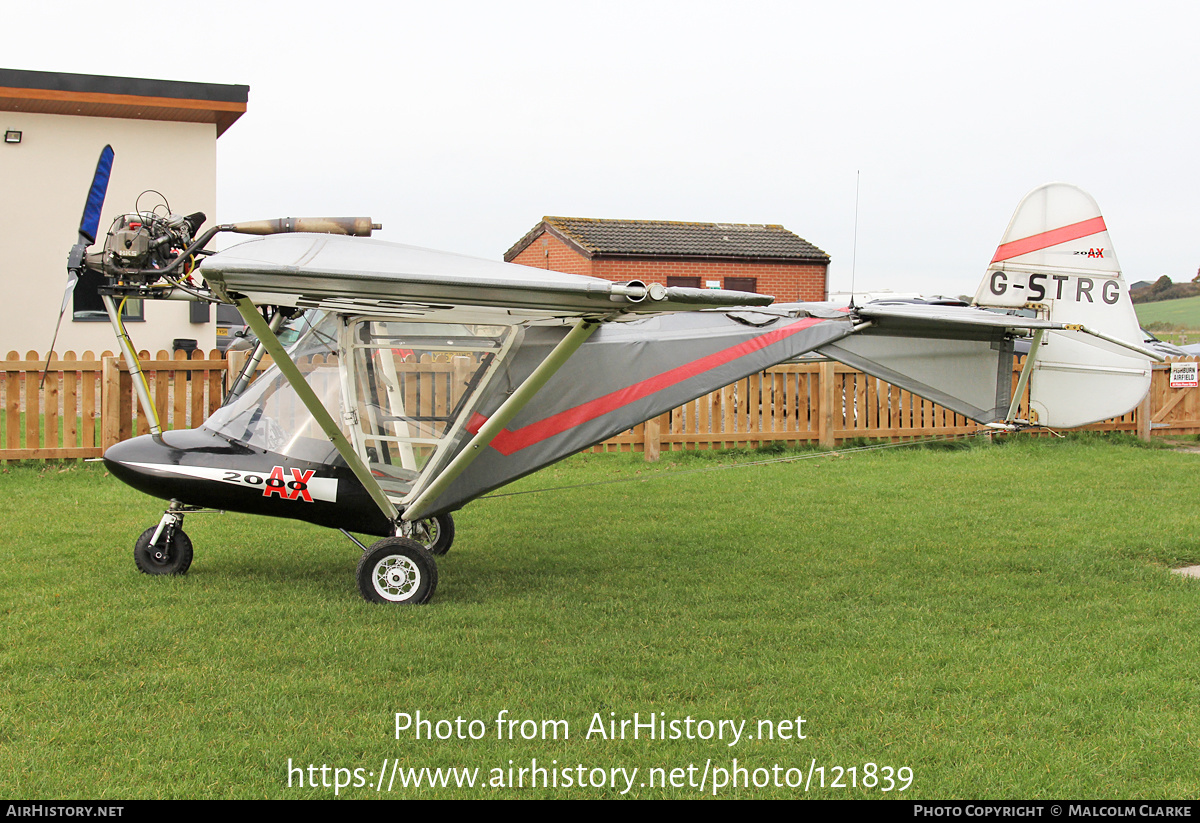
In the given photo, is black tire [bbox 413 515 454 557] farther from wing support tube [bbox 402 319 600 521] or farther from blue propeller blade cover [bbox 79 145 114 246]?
blue propeller blade cover [bbox 79 145 114 246]

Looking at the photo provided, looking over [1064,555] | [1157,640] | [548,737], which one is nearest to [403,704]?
[548,737]

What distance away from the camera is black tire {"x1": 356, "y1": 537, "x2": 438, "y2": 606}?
21.1ft

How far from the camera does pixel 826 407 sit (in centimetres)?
1466

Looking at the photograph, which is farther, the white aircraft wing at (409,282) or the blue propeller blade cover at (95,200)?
the blue propeller blade cover at (95,200)

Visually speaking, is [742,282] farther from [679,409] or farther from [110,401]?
[110,401]

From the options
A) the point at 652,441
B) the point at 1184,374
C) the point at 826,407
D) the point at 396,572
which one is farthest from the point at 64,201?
the point at 1184,374

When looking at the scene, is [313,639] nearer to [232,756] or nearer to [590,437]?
[232,756]

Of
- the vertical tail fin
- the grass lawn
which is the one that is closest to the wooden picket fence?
the grass lawn

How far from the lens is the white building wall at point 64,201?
1748 centimetres

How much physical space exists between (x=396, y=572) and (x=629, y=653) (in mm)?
1874

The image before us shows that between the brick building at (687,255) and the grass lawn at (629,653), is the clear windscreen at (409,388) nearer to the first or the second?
the grass lawn at (629,653)

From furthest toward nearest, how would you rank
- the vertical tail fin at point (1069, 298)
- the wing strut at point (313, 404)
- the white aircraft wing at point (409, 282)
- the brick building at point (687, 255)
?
1. the brick building at point (687, 255)
2. the vertical tail fin at point (1069, 298)
3. the wing strut at point (313, 404)
4. the white aircraft wing at point (409, 282)

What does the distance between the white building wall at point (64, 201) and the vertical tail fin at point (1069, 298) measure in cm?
1519

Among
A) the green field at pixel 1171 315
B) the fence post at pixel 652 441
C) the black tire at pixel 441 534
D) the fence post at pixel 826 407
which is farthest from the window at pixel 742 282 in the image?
the green field at pixel 1171 315
